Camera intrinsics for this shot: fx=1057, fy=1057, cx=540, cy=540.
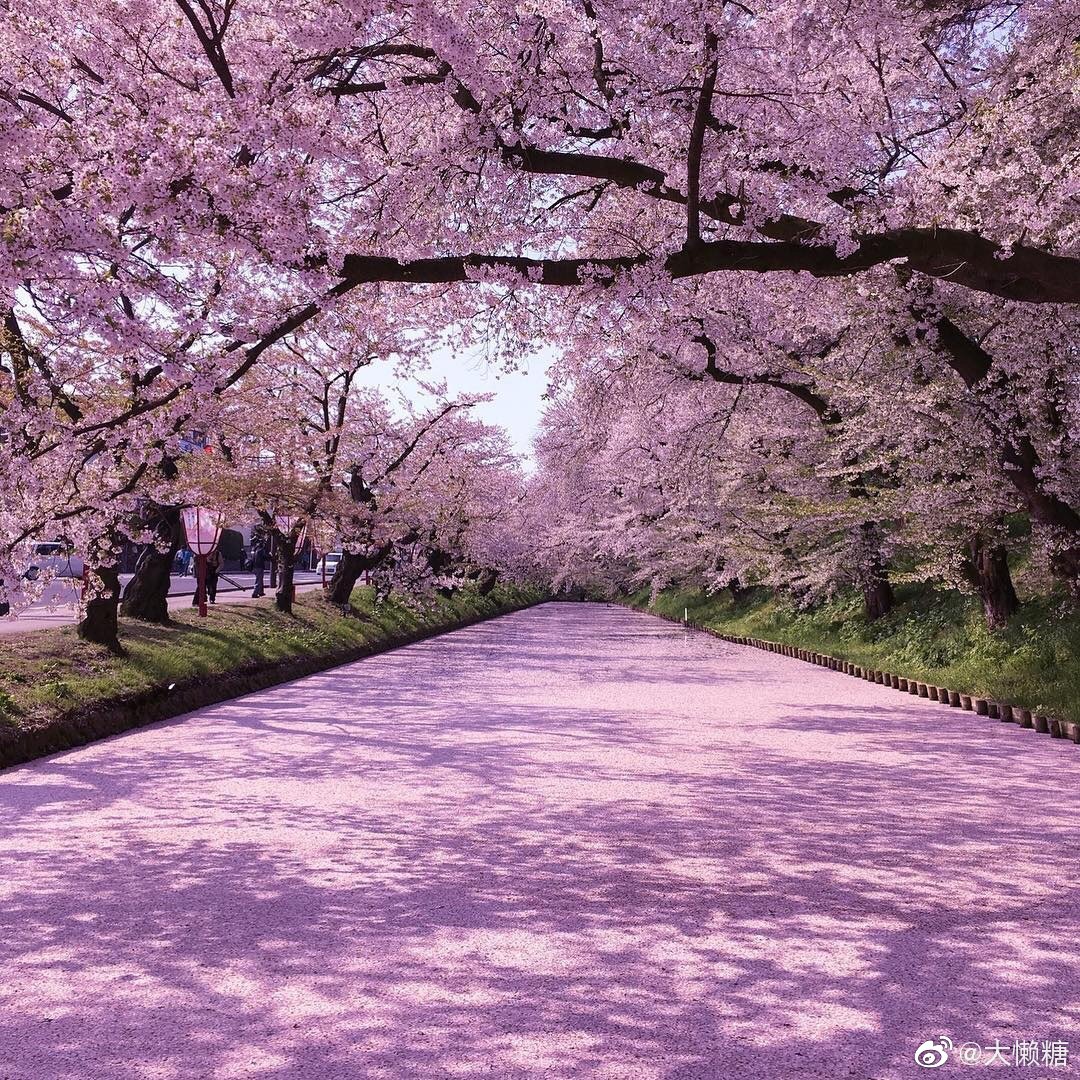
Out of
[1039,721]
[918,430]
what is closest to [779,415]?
[918,430]

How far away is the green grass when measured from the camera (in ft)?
36.8

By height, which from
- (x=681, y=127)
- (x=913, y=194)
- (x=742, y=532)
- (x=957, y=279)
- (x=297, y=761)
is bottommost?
(x=297, y=761)

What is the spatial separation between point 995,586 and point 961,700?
8.65 feet

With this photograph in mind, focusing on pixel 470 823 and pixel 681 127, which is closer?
pixel 470 823

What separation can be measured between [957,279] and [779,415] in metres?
13.1

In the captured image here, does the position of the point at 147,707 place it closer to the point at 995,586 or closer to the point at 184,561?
the point at 995,586

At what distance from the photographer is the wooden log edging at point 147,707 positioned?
989cm

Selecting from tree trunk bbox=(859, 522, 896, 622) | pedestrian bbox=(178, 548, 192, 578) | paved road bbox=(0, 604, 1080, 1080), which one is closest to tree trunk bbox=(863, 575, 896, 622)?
tree trunk bbox=(859, 522, 896, 622)

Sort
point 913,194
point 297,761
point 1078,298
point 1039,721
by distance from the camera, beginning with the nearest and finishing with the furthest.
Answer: point 1078,298
point 297,761
point 913,194
point 1039,721

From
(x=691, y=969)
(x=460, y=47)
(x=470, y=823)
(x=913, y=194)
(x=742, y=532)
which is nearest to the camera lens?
(x=691, y=969)

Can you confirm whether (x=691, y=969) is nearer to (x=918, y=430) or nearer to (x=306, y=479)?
(x=918, y=430)

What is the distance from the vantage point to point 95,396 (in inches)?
557

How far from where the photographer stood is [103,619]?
1431 cm

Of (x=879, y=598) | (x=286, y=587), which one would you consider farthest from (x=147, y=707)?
(x=879, y=598)
